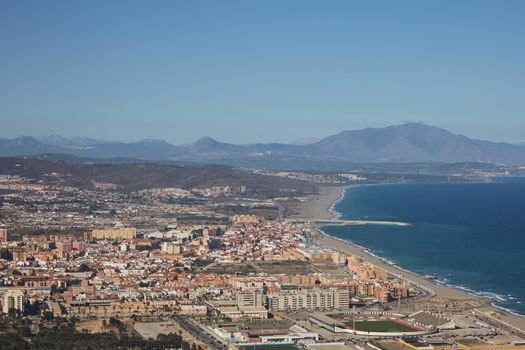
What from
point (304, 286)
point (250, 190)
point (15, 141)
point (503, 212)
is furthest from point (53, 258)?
point (15, 141)

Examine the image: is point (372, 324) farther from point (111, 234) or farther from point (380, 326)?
point (111, 234)

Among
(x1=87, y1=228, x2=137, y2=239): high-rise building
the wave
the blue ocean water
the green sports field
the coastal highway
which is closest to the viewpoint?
the green sports field

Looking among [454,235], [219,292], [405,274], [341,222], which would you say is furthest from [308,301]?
[341,222]

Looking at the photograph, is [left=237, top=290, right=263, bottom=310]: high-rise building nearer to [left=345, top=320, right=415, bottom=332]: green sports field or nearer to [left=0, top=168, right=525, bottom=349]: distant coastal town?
[left=0, top=168, right=525, bottom=349]: distant coastal town

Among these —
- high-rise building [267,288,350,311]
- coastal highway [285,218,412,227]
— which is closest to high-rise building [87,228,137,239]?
coastal highway [285,218,412,227]

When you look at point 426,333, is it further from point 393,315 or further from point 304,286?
point 304,286
